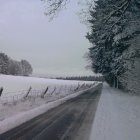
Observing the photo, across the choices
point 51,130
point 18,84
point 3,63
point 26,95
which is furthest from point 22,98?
point 3,63

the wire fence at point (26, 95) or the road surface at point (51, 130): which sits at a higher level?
the wire fence at point (26, 95)

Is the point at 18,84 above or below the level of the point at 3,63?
below

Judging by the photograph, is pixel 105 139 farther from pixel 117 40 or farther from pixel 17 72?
pixel 17 72

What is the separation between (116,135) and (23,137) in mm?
3146

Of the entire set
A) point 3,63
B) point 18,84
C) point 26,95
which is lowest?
point 26,95

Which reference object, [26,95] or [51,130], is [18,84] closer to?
[26,95]

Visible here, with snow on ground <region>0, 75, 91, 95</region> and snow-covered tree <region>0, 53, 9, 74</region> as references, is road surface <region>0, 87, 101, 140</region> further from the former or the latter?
snow-covered tree <region>0, 53, 9, 74</region>

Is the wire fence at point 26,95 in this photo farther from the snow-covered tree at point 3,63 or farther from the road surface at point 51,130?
the snow-covered tree at point 3,63

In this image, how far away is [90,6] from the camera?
16.8 meters

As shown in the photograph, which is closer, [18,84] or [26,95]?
[26,95]

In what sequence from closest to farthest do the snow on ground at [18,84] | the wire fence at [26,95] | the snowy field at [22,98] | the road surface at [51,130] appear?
1. the road surface at [51,130]
2. the snowy field at [22,98]
3. the wire fence at [26,95]
4. the snow on ground at [18,84]

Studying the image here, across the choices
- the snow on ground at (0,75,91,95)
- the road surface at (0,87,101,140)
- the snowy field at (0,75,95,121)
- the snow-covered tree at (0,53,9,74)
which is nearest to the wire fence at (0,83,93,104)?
the snowy field at (0,75,95,121)

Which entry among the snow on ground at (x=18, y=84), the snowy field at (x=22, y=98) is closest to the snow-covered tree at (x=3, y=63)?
the snow on ground at (x=18, y=84)

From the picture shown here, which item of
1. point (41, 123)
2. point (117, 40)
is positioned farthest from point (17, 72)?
point (41, 123)
